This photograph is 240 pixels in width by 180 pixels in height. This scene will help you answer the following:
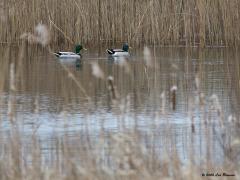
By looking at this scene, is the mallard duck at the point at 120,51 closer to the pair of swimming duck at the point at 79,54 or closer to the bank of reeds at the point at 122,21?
the pair of swimming duck at the point at 79,54

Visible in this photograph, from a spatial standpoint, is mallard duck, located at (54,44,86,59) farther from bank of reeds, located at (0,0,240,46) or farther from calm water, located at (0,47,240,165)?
bank of reeds, located at (0,0,240,46)

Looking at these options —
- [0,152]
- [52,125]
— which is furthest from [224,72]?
[0,152]

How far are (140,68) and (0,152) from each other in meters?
6.11

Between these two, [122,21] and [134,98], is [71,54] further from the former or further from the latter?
[134,98]

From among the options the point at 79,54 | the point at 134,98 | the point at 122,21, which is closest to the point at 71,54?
the point at 79,54

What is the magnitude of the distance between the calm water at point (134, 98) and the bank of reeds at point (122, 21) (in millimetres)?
396

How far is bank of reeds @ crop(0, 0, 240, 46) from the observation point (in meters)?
14.2

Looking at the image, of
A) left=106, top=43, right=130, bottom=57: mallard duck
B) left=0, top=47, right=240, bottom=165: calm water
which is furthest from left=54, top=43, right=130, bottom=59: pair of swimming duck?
left=0, top=47, right=240, bottom=165: calm water

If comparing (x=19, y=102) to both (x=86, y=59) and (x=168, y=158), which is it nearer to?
(x=168, y=158)

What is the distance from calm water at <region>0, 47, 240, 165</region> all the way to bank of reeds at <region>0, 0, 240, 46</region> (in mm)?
396

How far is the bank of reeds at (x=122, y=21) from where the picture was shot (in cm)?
1416

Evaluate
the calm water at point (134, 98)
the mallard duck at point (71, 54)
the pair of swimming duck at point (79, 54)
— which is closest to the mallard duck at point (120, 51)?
the pair of swimming duck at point (79, 54)

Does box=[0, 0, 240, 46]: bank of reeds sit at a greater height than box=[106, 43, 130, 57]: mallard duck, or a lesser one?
greater

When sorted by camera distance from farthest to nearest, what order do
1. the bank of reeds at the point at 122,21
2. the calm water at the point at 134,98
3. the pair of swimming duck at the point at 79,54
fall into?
the bank of reeds at the point at 122,21
the pair of swimming duck at the point at 79,54
the calm water at the point at 134,98
